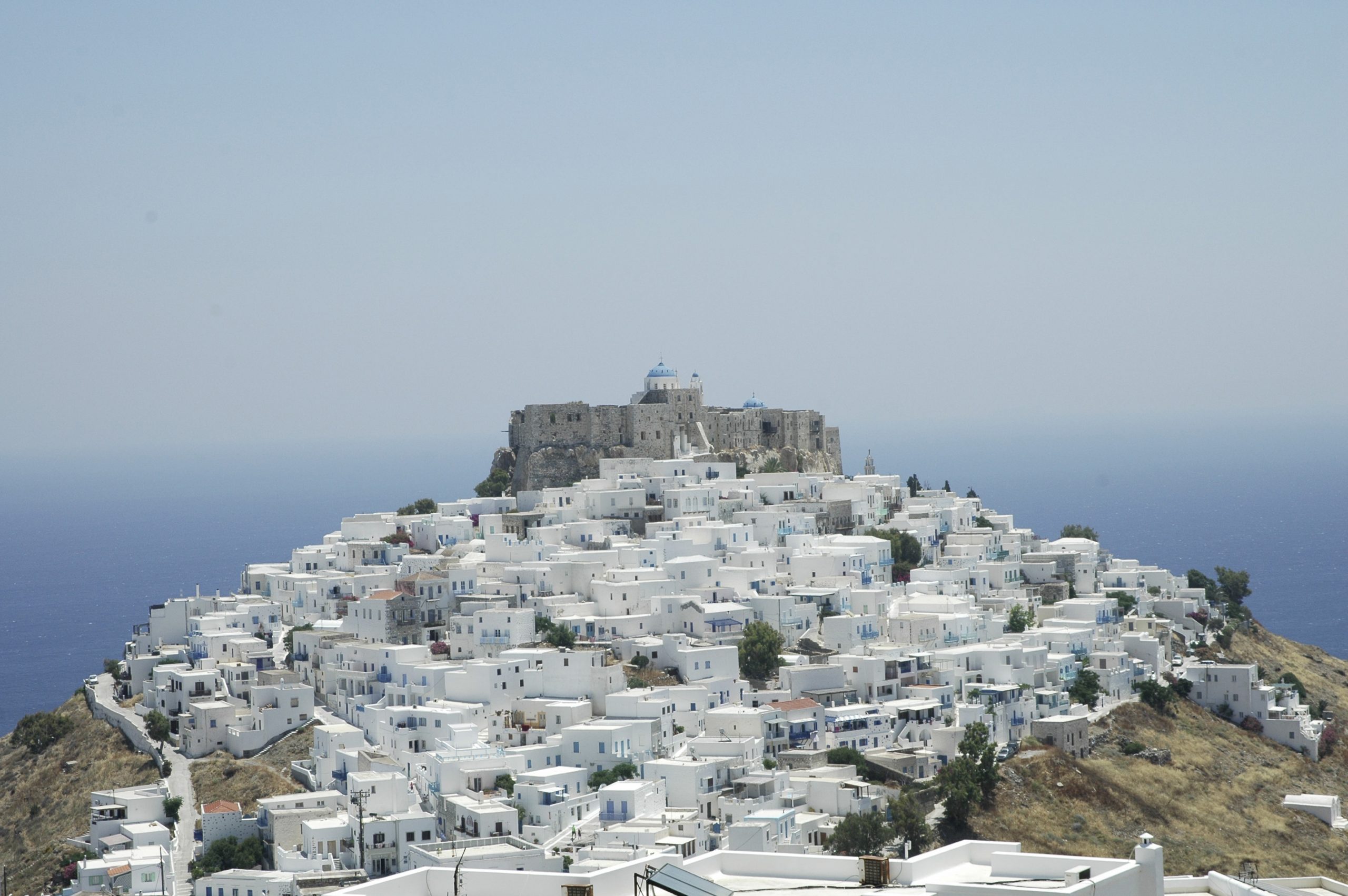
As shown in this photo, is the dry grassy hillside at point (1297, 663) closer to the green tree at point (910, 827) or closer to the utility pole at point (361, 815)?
the green tree at point (910, 827)

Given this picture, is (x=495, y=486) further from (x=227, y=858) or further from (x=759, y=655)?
(x=227, y=858)

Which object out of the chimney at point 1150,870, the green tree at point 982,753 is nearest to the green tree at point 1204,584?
the green tree at point 982,753

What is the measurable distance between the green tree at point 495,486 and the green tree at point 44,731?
59.0ft

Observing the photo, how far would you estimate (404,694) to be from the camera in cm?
4241

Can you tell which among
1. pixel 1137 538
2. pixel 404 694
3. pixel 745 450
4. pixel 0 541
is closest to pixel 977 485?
pixel 1137 538

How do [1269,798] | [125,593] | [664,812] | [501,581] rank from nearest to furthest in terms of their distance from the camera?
[664,812] < [1269,798] < [501,581] < [125,593]

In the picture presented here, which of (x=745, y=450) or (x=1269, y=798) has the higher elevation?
(x=745, y=450)

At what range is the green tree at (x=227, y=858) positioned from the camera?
3656cm

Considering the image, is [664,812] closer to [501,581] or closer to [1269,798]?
[501,581]

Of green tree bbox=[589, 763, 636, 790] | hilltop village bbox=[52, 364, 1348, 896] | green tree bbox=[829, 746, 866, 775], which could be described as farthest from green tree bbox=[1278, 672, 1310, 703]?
green tree bbox=[589, 763, 636, 790]

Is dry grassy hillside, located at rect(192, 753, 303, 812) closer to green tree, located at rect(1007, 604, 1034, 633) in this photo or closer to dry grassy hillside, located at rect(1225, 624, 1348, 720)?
green tree, located at rect(1007, 604, 1034, 633)

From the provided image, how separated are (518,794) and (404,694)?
20.8 feet

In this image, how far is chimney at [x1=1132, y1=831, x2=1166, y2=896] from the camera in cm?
1470

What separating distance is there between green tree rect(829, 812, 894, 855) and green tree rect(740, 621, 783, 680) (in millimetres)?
9539
